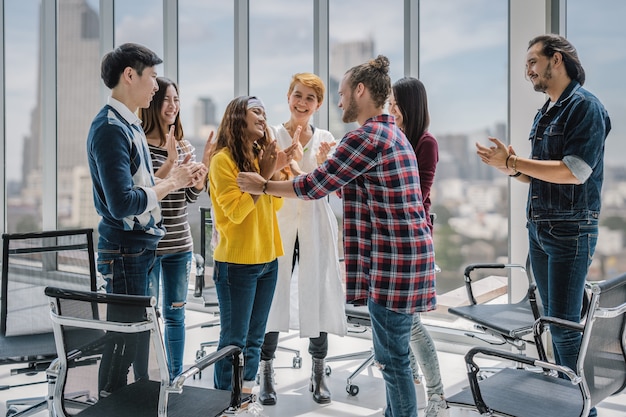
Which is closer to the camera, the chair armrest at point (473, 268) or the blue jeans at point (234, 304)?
the blue jeans at point (234, 304)

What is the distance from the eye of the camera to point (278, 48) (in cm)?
500

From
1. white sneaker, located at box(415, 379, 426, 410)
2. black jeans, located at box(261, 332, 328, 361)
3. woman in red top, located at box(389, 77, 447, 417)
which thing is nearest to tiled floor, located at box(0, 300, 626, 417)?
white sneaker, located at box(415, 379, 426, 410)

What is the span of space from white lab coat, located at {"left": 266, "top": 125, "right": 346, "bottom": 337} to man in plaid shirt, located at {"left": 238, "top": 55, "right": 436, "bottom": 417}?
75 centimetres

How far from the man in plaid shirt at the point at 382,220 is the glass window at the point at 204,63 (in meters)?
2.87

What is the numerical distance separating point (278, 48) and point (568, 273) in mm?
3108

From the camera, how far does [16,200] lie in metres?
6.80

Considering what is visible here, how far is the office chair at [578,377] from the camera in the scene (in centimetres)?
201

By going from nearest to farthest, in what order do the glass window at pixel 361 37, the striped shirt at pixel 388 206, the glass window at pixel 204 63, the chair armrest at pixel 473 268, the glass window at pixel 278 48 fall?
the striped shirt at pixel 388 206, the chair armrest at pixel 473 268, the glass window at pixel 361 37, the glass window at pixel 278 48, the glass window at pixel 204 63

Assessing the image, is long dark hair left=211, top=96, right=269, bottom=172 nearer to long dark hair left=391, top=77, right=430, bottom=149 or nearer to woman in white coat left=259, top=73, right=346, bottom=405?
woman in white coat left=259, top=73, right=346, bottom=405

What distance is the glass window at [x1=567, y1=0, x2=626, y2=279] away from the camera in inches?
143

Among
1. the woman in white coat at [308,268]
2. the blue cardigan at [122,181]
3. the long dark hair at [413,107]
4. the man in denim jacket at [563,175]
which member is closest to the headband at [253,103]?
the woman in white coat at [308,268]

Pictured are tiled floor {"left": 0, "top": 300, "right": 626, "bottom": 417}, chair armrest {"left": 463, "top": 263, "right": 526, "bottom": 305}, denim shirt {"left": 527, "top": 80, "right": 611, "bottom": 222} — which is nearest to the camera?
denim shirt {"left": 527, "top": 80, "right": 611, "bottom": 222}

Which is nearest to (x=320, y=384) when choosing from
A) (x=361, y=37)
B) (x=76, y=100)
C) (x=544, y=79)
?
(x=544, y=79)

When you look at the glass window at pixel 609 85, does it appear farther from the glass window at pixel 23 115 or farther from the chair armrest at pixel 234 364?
the glass window at pixel 23 115
